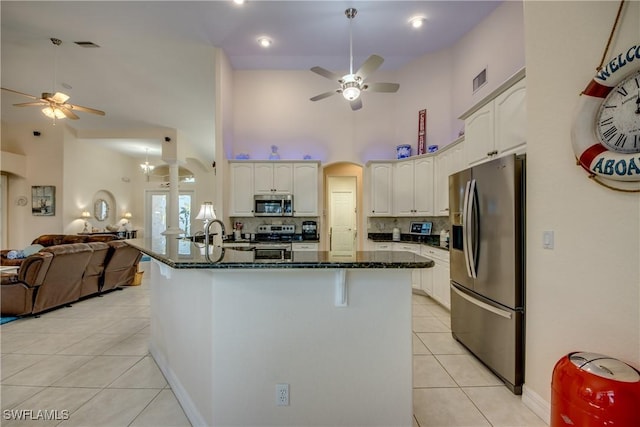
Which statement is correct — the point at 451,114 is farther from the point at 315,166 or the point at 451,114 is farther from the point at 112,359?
the point at 112,359

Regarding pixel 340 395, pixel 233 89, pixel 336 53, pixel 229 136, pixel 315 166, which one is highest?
pixel 336 53

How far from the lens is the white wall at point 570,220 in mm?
1402

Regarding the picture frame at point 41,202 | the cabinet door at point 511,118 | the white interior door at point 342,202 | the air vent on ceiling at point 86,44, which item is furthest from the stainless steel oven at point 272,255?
the picture frame at point 41,202

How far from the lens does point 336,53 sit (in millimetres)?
4816

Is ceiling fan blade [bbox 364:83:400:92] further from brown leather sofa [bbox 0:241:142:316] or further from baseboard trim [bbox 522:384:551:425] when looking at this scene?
brown leather sofa [bbox 0:241:142:316]

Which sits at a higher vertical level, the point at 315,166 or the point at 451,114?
the point at 451,114

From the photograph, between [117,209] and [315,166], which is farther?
[117,209]

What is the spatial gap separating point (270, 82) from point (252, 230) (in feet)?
9.44

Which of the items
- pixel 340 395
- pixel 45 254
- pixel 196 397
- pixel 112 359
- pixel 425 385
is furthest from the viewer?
pixel 45 254

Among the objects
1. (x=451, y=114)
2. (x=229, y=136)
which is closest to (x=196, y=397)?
(x=229, y=136)

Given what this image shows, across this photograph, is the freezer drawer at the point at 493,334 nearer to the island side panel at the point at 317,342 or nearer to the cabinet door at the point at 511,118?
the island side panel at the point at 317,342

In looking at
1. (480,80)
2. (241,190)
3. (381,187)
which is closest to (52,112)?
(241,190)

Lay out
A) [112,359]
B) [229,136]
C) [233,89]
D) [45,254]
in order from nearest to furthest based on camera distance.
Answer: [112,359] < [45,254] < [229,136] < [233,89]

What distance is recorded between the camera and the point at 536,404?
185cm
